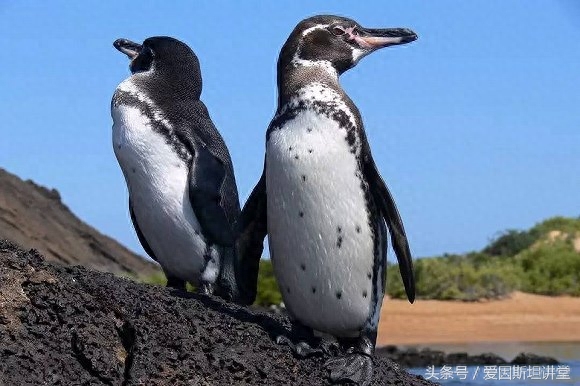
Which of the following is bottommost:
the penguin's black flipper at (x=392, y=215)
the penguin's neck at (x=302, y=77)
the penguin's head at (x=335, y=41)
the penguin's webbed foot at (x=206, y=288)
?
the penguin's webbed foot at (x=206, y=288)

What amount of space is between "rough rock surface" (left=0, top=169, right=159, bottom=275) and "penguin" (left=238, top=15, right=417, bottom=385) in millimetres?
11516

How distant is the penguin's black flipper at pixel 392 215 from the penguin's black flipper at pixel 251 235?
1.62ft

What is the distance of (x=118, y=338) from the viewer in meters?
4.86

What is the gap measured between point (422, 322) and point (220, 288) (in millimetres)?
12712

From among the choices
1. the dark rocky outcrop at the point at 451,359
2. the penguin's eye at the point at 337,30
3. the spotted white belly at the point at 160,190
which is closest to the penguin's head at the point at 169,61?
the spotted white belly at the point at 160,190

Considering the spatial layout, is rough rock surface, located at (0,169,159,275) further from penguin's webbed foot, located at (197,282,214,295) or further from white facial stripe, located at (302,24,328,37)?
white facial stripe, located at (302,24,328,37)

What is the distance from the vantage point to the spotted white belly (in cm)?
647

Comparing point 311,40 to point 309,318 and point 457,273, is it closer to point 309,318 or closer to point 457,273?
point 309,318

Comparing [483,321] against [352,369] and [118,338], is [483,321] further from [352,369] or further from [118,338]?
[118,338]

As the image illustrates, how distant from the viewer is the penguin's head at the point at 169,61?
22.5 feet

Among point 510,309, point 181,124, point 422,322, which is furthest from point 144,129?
point 510,309

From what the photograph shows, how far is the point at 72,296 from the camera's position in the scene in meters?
4.91

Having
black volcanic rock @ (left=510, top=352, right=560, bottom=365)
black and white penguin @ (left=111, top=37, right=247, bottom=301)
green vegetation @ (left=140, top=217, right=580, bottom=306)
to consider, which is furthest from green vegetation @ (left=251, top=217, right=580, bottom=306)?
black and white penguin @ (left=111, top=37, right=247, bottom=301)

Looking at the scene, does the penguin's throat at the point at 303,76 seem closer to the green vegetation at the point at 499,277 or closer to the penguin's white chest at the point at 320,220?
the penguin's white chest at the point at 320,220
